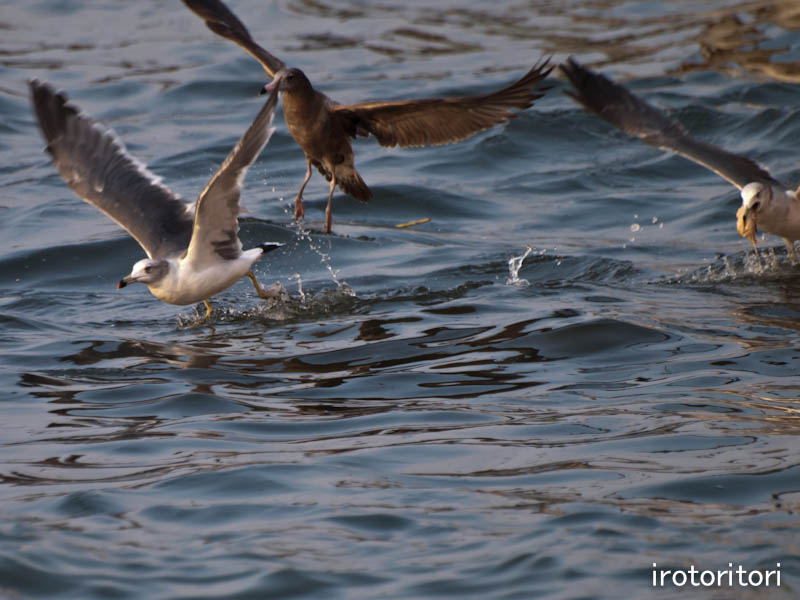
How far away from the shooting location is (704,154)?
947cm

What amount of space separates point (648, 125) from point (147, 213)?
4.02 m

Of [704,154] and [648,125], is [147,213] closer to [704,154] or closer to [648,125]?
[648,125]

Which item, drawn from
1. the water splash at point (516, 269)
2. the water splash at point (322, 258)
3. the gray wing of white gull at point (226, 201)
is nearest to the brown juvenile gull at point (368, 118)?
the water splash at point (322, 258)

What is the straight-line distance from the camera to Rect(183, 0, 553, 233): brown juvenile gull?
8109 millimetres

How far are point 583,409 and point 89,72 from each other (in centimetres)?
1314

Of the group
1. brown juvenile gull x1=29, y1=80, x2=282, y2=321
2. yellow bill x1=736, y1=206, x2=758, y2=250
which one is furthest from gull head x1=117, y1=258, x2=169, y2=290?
yellow bill x1=736, y1=206, x2=758, y2=250

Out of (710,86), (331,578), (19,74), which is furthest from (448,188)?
(331,578)

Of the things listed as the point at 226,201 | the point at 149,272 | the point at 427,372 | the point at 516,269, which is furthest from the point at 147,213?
the point at 516,269

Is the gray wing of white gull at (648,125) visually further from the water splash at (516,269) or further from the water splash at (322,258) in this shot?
the water splash at (322,258)

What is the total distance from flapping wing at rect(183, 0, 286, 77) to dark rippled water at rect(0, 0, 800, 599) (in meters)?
1.80

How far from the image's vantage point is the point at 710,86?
1608cm

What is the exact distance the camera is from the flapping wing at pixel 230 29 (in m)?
9.21

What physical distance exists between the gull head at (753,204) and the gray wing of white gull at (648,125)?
9.2 inches

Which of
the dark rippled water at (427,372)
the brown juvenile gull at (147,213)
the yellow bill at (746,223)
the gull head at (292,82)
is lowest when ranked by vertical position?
the dark rippled water at (427,372)
